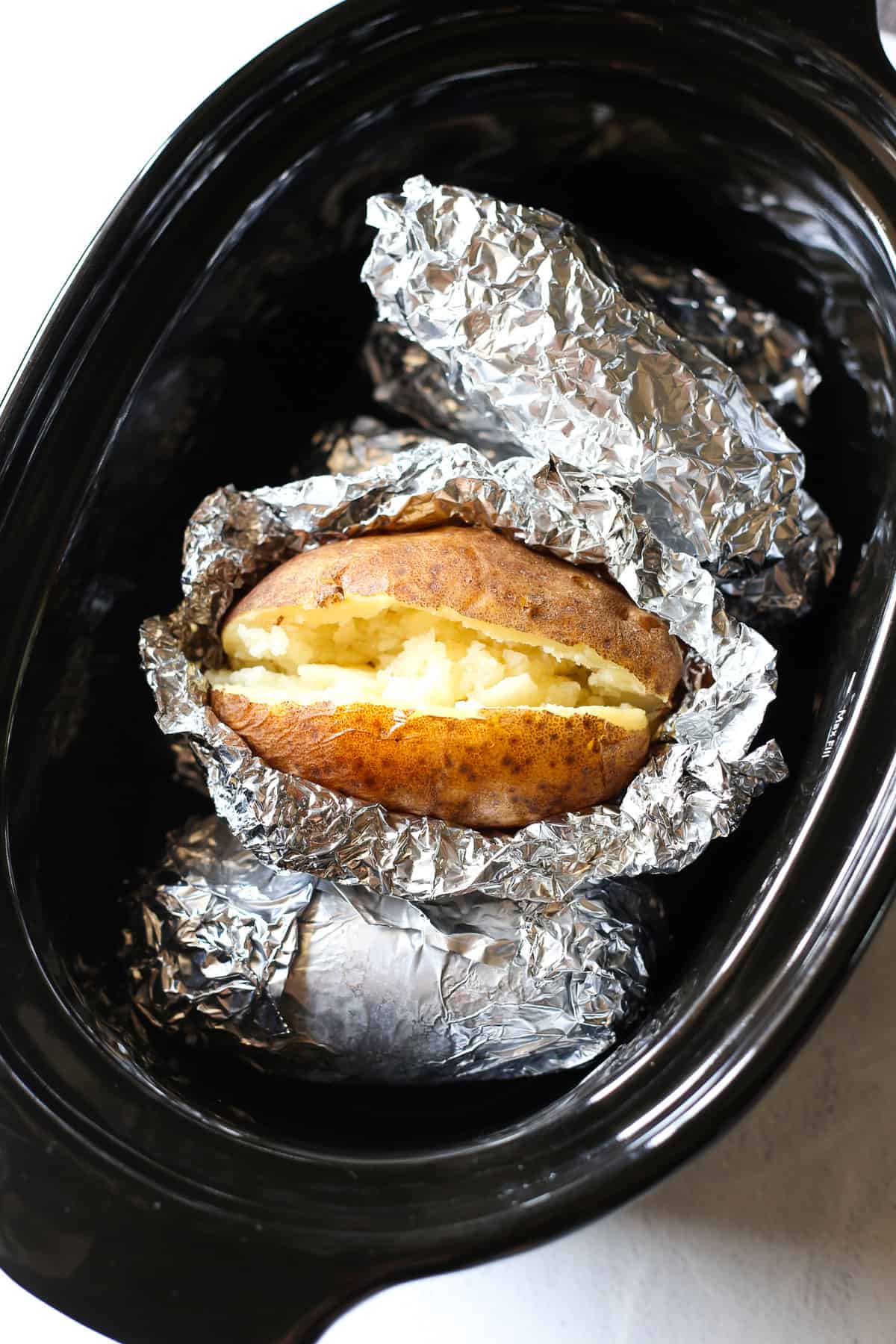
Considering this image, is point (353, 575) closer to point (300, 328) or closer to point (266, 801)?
point (266, 801)

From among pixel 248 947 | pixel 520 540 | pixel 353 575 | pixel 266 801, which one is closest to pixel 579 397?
pixel 520 540

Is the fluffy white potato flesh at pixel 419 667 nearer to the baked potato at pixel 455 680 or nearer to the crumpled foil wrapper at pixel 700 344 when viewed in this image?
the baked potato at pixel 455 680

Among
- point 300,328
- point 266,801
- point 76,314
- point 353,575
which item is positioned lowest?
point 266,801

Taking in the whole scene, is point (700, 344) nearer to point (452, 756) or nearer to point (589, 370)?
point (589, 370)

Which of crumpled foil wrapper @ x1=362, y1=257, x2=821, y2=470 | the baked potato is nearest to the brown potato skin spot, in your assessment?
the baked potato

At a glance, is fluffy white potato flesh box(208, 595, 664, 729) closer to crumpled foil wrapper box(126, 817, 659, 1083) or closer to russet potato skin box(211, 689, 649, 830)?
russet potato skin box(211, 689, 649, 830)

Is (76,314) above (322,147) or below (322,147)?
below

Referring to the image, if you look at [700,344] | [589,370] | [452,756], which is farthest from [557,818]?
[700,344]
